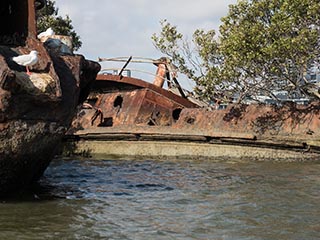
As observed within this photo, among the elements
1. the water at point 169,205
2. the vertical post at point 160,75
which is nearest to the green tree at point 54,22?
the vertical post at point 160,75

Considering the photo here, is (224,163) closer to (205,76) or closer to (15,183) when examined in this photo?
(205,76)

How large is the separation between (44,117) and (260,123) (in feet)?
22.1

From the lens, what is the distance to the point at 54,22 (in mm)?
24984

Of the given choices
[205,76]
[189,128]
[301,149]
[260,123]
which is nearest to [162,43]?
[205,76]

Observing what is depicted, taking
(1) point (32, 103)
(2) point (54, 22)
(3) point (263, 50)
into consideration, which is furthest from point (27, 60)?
(2) point (54, 22)

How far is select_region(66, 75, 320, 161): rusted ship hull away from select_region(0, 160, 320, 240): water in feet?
4.44

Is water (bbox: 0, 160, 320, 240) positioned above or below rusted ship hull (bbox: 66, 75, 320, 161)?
below

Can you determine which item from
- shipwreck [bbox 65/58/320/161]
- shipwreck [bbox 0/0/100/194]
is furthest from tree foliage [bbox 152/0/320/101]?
shipwreck [bbox 0/0/100/194]

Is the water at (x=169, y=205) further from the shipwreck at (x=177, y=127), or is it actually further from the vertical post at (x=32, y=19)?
the vertical post at (x=32, y=19)

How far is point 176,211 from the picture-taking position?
20.0 feet

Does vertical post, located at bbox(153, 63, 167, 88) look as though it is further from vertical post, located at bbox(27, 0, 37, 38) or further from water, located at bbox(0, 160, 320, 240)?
vertical post, located at bbox(27, 0, 37, 38)

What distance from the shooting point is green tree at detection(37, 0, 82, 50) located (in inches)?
942

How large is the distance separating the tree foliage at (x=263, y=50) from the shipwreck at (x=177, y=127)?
3.00 ft

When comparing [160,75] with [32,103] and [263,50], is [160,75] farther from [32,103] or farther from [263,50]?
[32,103]
